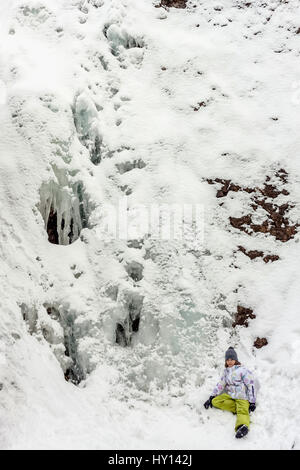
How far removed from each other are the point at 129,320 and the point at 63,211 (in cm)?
255

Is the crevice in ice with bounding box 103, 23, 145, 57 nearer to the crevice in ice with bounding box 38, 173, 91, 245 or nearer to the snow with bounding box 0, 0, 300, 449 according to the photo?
the snow with bounding box 0, 0, 300, 449

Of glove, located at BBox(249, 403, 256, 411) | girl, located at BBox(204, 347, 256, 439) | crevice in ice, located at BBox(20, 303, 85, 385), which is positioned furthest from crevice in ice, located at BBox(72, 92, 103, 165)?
glove, located at BBox(249, 403, 256, 411)

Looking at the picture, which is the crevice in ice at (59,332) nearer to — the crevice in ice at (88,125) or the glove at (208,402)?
the glove at (208,402)

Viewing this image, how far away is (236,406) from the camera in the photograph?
6.60m

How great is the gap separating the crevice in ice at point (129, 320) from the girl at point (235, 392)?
5.60 ft

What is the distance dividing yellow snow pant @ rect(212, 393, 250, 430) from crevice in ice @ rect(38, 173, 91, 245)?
4.04m

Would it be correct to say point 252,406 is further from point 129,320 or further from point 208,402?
point 129,320

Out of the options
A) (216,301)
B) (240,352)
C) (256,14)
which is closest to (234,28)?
(256,14)

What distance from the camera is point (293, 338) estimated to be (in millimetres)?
7281

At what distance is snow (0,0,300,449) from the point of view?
675 cm

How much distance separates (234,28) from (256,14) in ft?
2.61

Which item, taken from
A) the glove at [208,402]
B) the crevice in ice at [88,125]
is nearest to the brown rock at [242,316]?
the glove at [208,402]

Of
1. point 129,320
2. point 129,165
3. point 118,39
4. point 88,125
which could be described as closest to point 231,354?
point 129,320

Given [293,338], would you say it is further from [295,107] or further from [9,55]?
[9,55]
